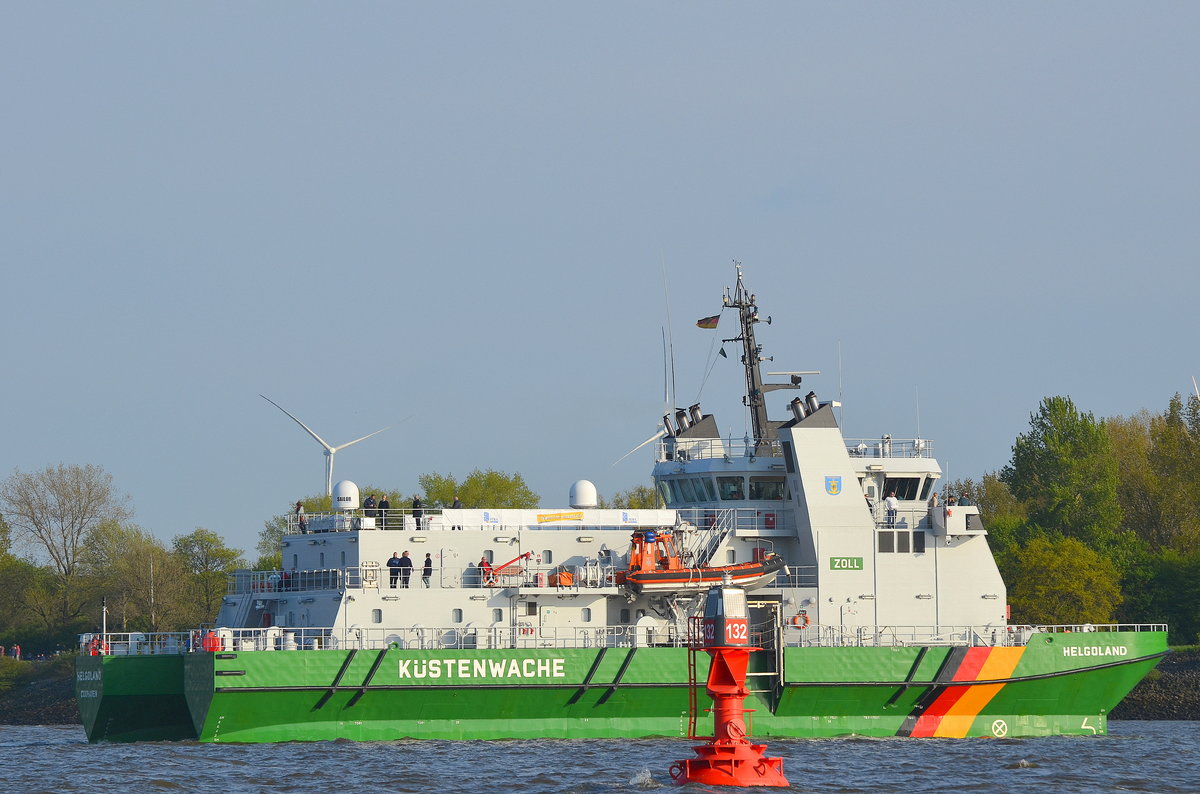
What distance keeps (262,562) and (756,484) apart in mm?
33043

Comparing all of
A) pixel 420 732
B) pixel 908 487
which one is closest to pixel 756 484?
pixel 908 487

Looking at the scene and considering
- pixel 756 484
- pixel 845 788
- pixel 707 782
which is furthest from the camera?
pixel 756 484

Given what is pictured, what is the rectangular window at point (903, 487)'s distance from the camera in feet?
117

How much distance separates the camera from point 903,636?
1350 inches

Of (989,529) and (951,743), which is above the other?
(989,529)

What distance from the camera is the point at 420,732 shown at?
3144 centimetres

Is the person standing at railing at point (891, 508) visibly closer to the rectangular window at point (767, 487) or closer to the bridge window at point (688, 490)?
the rectangular window at point (767, 487)

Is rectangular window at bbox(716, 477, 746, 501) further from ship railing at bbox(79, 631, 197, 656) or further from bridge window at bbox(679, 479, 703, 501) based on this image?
ship railing at bbox(79, 631, 197, 656)

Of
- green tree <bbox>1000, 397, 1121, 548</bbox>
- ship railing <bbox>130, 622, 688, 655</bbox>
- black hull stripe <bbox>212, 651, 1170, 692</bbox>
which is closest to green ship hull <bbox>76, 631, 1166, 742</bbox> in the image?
black hull stripe <bbox>212, 651, 1170, 692</bbox>

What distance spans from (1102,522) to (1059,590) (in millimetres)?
8052

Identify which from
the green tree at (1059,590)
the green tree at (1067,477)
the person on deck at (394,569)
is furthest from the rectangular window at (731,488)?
the green tree at (1067,477)

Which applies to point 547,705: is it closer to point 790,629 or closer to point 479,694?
point 479,694

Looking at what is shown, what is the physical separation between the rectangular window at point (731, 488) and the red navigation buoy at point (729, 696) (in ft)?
44.9

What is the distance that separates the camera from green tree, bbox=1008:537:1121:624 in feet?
170
